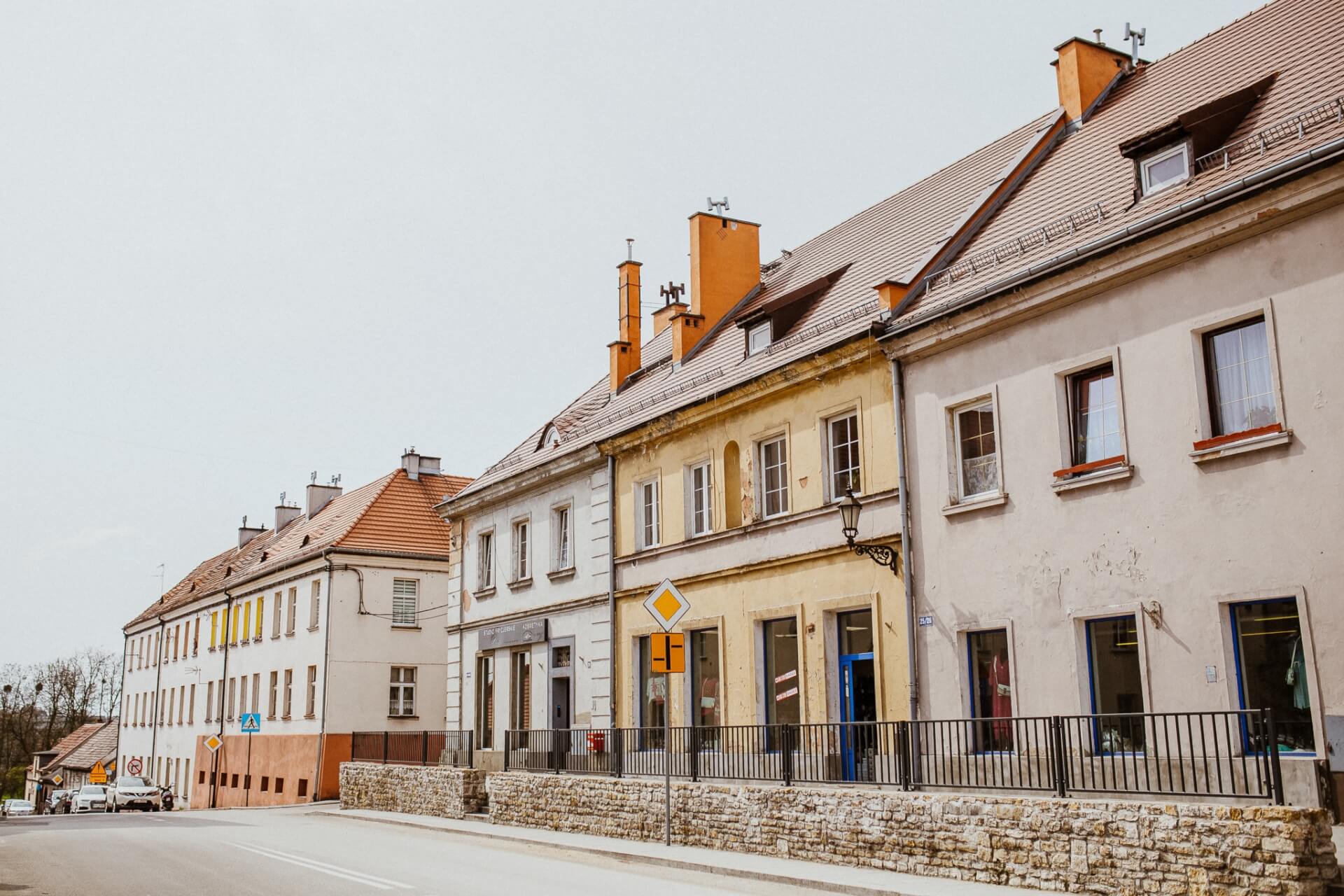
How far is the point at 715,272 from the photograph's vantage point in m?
26.7

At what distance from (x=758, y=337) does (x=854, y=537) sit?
19.2 ft

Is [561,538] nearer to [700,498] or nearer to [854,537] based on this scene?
[700,498]

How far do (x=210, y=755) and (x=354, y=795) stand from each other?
75.3ft

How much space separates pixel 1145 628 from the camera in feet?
45.0

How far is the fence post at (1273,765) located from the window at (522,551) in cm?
1906

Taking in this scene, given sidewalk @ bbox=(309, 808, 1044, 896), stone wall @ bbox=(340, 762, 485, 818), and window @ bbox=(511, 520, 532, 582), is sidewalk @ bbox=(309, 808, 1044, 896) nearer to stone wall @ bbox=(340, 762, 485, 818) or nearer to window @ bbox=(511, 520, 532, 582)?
stone wall @ bbox=(340, 762, 485, 818)

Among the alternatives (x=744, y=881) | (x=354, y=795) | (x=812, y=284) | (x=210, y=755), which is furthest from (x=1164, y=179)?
(x=210, y=755)

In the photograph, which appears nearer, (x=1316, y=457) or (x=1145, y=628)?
(x=1316, y=457)

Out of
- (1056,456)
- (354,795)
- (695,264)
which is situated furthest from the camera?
(354,795)

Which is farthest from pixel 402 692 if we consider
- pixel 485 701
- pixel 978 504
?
pixel 978 504

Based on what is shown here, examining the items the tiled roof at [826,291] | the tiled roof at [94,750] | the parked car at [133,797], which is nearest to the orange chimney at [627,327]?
the tiled roof at [826,291]

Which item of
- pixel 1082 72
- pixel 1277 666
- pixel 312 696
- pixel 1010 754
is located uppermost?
pixel 1082 72

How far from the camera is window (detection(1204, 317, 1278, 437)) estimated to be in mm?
13008

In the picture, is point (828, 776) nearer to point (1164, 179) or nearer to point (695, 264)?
point (1164, 179)
